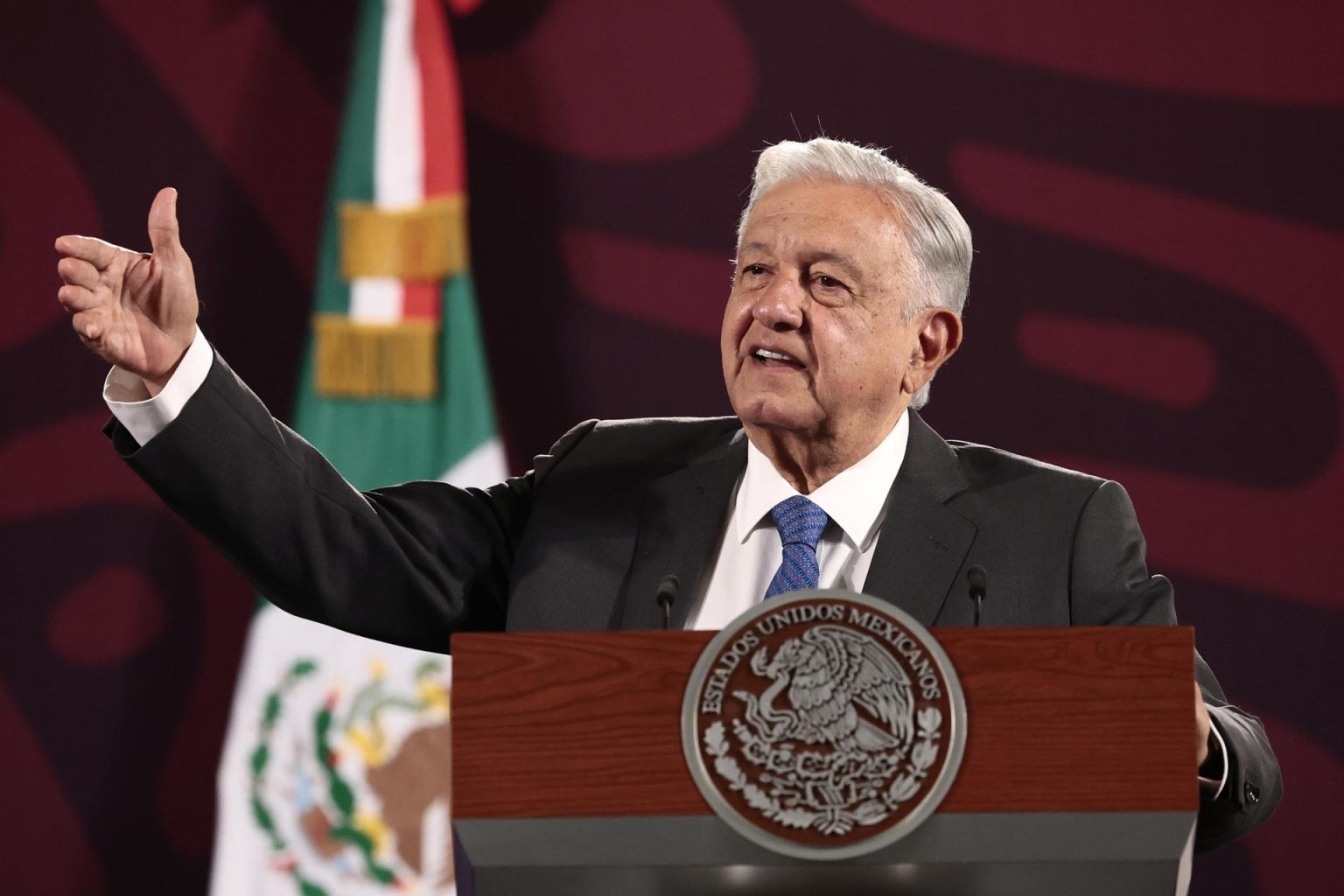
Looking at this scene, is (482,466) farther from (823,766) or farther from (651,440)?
(823,766)

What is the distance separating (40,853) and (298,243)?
4.53 feet

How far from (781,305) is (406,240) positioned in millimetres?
1576

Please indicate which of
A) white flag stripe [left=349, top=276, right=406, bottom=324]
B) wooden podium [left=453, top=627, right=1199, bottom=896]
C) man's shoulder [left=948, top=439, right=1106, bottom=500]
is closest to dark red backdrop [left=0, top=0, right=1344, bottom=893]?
white flag stripe [left=349, top=276, right=406, bottom=324]

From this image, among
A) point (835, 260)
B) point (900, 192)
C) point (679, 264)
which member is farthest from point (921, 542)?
point (679, 264)

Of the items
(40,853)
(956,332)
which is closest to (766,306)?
(956,332)

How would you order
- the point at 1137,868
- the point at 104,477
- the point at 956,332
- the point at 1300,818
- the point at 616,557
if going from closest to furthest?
the point at 1137,868 → the point at 616,557 → the point at 956,332 → the point at 1300,818 → the point at 104,477

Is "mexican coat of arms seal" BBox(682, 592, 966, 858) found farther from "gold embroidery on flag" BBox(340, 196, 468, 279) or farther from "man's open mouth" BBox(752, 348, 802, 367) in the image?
"gold embroidery on flag" BBox(340, 196, 468, 279)

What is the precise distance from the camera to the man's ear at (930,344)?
2.18 m

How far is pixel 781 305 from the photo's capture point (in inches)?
79.0

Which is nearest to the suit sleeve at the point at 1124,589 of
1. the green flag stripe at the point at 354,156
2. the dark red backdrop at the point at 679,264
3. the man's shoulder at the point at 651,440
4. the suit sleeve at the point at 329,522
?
the man's shoulder at the point at 651,440

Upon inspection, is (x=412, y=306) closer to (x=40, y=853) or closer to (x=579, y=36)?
(x=579, y=36)

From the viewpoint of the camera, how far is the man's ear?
2.18 meters

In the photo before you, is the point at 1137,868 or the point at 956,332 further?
the point at 956,332

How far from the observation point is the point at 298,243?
341 cm
